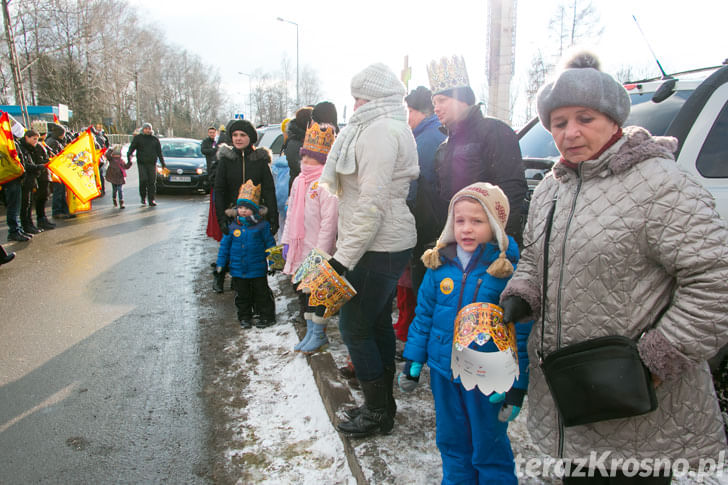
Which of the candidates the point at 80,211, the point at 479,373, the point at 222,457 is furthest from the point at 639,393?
the point at 80,211

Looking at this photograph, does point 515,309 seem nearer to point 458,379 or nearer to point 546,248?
point 546,248

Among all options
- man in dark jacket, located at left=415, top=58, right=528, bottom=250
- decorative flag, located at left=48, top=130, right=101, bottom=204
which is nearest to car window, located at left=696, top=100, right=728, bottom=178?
man in dark jacket, located at left=415, top=58, right=528, bottom=250

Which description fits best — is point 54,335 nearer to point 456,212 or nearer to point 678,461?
point 456,212

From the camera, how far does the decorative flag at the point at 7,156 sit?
807 cm

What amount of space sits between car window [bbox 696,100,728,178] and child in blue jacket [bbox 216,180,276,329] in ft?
12.2

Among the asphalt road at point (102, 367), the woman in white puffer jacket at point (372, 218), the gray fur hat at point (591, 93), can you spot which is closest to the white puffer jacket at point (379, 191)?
the woman in white puffer jacket at point (372, 218)

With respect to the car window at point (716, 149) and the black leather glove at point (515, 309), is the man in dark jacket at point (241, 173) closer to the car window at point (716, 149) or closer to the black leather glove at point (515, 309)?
the black leather glove at point (515, 309)

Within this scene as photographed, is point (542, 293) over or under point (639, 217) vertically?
under

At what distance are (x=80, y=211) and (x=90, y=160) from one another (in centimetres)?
186

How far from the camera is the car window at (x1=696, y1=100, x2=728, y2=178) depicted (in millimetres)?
2795

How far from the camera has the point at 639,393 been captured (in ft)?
4.67

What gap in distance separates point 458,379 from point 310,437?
1.29 m

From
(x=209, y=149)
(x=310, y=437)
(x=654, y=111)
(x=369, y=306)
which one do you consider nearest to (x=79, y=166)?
(x=209, y=149)

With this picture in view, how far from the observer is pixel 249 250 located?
484 centimetres
